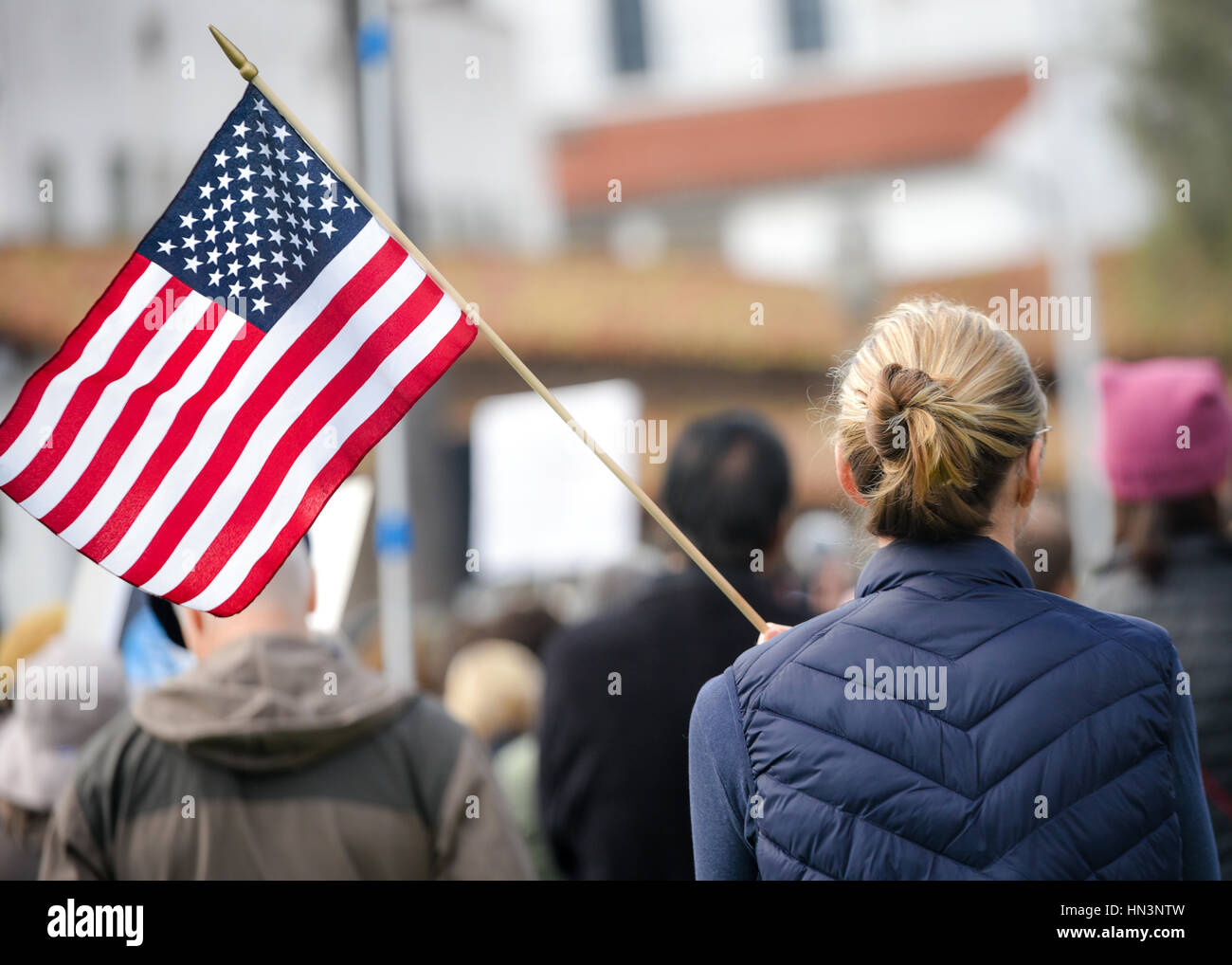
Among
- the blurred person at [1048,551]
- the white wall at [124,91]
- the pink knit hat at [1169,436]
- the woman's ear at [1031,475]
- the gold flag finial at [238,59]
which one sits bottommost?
the blurred person at [1048,551]

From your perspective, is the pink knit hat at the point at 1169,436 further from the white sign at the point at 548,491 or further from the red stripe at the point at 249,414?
the white sign at the point at 548,491

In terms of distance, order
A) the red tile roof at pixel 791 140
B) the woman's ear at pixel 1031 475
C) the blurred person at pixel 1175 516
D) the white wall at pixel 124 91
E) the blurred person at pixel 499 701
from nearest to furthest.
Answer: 1. the woman's ear at pixel 1031 475
2. the blurred person at pixel 1175 516
3. the blurred person at pixel 499 701
4. the white wall at pixel 124 91
5. the red tile roof at pixel 791 140

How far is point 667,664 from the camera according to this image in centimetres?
302

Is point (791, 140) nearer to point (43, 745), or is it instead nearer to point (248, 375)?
point (43, 745)

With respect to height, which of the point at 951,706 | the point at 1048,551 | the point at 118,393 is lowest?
the point at 951,706

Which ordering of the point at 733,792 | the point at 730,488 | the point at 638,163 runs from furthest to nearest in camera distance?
the point at 638,163 < the point at 730,488 < the point at 733,792

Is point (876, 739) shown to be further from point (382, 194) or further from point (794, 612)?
point (382, 194)

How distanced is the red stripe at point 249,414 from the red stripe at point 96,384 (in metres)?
Answer: 0.20

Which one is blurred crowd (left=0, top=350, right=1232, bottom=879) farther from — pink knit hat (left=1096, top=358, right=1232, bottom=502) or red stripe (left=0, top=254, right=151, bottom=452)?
red stripe (left=0, top=254, right=151, bottom=452)

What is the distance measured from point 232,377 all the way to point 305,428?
0.51 ft

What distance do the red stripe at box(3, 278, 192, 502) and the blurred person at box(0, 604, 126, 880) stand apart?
0.84 meters

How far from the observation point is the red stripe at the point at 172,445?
7.99 feet

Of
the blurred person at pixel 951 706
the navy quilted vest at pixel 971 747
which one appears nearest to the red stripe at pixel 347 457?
the blurred person at pixel 951 706

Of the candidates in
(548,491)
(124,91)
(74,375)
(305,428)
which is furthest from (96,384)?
(124,91)
